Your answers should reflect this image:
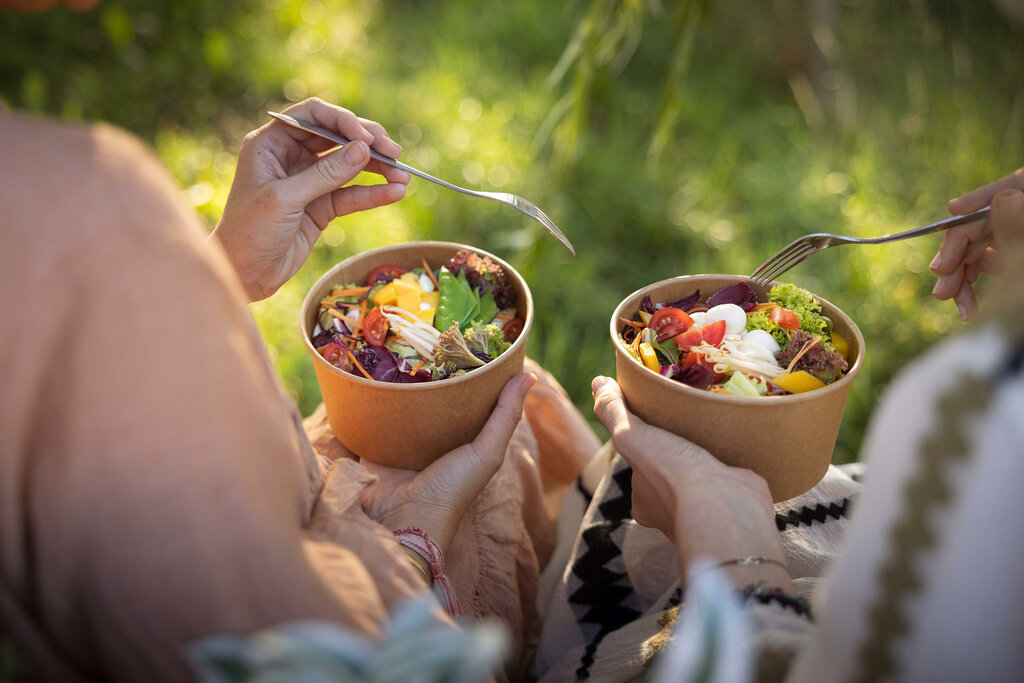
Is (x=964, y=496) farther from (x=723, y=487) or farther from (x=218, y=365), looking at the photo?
(x=218, y=365)

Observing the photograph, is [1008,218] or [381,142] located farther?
[381,142]

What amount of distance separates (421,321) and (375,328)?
0.32 feet

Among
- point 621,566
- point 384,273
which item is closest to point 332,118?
point 384,273

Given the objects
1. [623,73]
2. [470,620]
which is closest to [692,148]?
[623,73]

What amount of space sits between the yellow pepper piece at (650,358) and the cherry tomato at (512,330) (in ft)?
1.03

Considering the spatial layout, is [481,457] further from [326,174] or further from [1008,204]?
[1008,204]

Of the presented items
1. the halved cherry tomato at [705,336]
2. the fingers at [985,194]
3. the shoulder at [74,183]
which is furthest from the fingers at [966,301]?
the shoulder at [74,183]

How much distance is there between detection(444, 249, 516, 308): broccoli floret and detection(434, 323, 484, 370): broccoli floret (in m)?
0.20

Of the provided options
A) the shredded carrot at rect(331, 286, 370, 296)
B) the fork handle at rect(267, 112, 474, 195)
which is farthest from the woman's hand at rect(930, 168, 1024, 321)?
the shredded carrot at rect(331, 286, 370, 296)

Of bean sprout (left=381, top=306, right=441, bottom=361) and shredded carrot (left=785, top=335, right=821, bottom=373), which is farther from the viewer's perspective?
bean sprout (left=381, top=306, right=441, bottom=361)

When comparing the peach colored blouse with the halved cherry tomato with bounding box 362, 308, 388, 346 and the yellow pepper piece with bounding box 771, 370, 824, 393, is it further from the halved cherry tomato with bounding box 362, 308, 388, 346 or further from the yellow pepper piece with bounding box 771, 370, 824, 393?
the yellow pepper piece with bounding box 771, 370, 824, 393

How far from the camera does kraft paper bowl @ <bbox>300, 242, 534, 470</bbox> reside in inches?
52.1

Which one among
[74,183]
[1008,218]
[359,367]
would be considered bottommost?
[359,367]

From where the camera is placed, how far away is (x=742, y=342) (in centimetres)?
130
